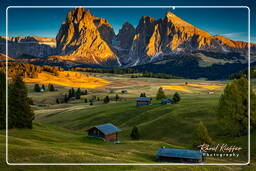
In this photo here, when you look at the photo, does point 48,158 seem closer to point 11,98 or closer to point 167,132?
point 11,98

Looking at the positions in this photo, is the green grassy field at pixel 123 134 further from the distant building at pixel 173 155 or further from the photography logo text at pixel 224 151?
the distant building at pixel 173 155

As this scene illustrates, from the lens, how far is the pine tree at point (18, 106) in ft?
152

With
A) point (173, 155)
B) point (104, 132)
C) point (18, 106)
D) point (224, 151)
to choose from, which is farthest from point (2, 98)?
point (224, 151)

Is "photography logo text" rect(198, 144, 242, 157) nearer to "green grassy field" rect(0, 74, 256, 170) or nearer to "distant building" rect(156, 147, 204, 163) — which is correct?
"green grassy field" rect(0, 74, 256, 170)

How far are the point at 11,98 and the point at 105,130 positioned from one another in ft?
66.7

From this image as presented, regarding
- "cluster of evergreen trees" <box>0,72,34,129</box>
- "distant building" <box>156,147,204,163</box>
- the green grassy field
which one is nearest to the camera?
the green grassy field

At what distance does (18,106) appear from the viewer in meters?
48.1

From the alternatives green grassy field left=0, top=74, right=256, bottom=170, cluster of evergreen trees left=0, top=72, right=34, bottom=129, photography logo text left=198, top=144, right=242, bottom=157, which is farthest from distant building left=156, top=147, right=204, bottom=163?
cluster of evergreen trees left=0, top=72, right=34, bottom=129

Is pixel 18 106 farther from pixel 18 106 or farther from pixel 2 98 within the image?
pixel 2 98

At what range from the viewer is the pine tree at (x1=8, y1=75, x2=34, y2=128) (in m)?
46.3

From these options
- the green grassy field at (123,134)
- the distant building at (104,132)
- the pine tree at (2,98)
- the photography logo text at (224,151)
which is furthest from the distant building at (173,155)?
the distant building at (104,132)

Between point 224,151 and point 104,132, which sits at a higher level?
point 224,151

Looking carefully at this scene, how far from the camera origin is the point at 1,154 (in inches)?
770

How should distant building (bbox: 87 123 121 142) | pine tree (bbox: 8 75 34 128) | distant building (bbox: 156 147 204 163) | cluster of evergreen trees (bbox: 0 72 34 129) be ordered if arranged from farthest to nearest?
1. distant building (bbox: 87 123 121 142)
2. pine tree (bbox: 8 75 34 128)
3. cluster of evergreen trees (bbox: 0 72 34 129)
4. distant building (bbox: 156 147 204 163)
